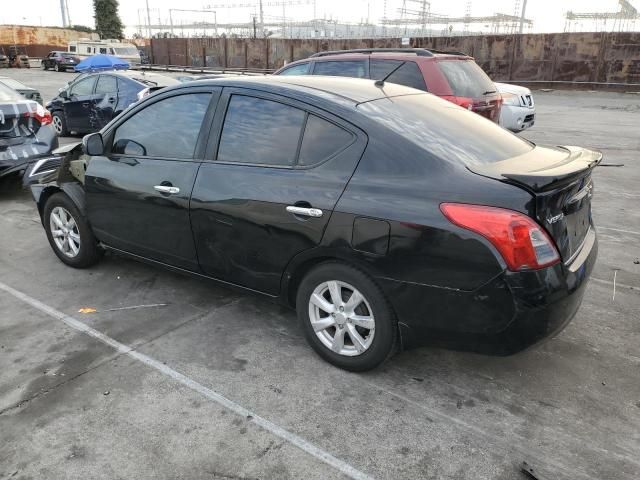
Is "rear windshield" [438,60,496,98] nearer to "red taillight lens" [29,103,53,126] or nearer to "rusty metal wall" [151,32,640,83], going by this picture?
"red taillight lens" [29,103,53,126]

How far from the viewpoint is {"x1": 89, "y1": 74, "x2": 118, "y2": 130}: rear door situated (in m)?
10.4

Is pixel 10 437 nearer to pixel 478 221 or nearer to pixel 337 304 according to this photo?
pixel 337 304

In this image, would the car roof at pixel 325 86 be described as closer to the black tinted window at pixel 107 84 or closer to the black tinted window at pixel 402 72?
the black tinted window at pixel 402 72

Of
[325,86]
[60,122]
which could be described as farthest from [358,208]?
[60,122]

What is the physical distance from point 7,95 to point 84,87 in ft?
12.9

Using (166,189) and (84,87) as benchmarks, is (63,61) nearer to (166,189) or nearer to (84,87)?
(84,87)

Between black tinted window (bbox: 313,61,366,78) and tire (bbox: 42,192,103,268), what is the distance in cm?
491

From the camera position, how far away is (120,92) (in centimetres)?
1036

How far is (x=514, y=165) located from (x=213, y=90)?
1.99 m

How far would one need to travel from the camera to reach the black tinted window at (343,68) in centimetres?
810

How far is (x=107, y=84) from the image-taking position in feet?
34.7

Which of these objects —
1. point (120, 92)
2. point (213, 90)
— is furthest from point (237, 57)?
point (213, 90)

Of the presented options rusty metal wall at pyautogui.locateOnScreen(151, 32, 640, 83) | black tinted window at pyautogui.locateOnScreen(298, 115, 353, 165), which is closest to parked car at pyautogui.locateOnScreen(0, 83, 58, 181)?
black tinted window at pyautogui.locateOnScreen(298, 115, 353, 165)

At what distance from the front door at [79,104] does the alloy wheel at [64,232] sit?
6.99m
